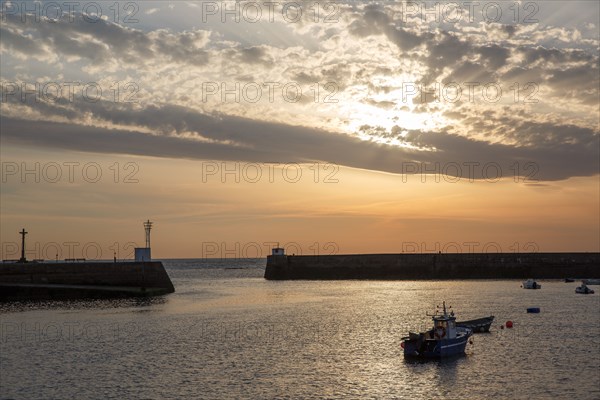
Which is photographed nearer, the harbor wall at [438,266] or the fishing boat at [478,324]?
the fishing boat at [478,324]

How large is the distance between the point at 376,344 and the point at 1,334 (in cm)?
3317

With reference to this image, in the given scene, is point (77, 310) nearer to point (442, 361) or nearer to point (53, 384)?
point (53, 384)

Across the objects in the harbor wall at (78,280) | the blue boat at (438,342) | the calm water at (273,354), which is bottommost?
the calm water at (273,354)

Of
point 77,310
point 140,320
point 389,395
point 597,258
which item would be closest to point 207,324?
point 140,320

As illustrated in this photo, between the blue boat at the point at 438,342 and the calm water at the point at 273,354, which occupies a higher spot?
the blue boat at the point at 438,342

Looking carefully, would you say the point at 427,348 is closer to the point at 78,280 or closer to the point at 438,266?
the point at 78,280

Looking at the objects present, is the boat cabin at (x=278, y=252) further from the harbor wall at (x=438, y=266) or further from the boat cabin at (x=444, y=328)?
the boat cabin at (x=444, y=328)

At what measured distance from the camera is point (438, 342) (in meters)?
49.3

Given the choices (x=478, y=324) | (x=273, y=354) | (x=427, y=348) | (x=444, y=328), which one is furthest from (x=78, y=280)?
(x=427, y=348)

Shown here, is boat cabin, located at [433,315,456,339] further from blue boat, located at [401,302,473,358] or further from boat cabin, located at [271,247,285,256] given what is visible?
boat cabin, located at [271,247,285,256]

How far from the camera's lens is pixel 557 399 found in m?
36.3

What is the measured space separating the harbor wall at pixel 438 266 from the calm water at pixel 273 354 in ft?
269

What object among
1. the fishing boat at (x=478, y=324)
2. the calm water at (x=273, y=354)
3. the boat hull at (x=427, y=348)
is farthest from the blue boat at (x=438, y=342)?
the fishing boat at (x=478, y=324)

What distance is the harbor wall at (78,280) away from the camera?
280 ft
